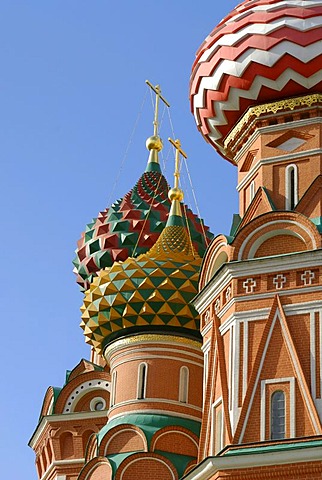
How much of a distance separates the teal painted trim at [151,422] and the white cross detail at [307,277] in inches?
167

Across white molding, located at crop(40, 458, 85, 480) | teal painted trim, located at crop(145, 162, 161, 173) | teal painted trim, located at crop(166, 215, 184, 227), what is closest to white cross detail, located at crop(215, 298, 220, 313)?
teal painted trim, located at crop(166, 215, 184, 227)

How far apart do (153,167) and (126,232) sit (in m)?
2.68

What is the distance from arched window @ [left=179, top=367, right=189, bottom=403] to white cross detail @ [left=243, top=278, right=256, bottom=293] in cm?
391

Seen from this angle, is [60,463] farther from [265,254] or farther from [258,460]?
[258,460]

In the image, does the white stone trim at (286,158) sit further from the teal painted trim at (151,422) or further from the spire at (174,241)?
the teal painted trim at (151,422)

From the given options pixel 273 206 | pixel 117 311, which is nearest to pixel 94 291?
pixel 117 311

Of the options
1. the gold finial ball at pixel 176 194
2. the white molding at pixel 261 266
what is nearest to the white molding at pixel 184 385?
the white molding at pixel 261 266

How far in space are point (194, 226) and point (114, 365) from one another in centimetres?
347

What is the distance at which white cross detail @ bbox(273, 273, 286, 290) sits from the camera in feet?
47.6

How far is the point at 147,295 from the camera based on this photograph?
18406 millimetres

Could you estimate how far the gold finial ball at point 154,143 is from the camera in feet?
77.0

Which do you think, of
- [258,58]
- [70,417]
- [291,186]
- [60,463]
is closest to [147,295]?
[70,417]

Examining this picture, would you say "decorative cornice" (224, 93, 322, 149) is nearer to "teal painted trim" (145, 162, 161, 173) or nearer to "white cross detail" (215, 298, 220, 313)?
"white cross detail" (215, 298, 220, 313)

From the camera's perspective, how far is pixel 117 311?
1858 cm
